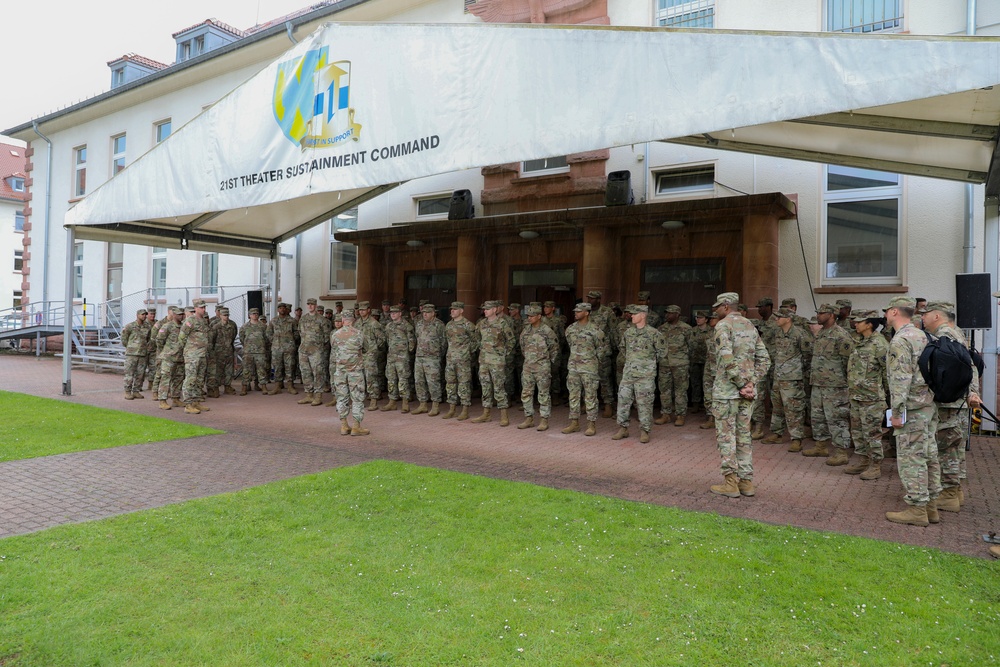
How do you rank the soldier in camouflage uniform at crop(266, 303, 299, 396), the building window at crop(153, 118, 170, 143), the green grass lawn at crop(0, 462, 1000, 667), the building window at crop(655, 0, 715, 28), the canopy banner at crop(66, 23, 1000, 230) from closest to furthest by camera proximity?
the green grass lawn at crop(0, 462, 1000, 667), the canopy banner at crop(66, 23, 1000, 230), the building window at crop(655, 0, 715, 28), the soldier in camouflage uniform at crop(266, 303, 299, 396), the building window at crop(153, 118, 170, 143)

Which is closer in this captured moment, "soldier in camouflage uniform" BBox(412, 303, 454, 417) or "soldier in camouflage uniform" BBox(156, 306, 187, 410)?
"soldier in camouflage uniform" BBox(412, 303, 454, 417)

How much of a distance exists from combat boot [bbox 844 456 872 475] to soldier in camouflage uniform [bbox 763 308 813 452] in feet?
3.40

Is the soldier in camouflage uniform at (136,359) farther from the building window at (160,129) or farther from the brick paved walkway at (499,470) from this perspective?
the building window at (160,129)

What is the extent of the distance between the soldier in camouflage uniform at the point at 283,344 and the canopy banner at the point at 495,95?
394cm

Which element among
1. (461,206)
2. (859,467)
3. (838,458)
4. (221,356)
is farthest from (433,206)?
(859,467)

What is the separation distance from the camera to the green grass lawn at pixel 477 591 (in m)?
3.32


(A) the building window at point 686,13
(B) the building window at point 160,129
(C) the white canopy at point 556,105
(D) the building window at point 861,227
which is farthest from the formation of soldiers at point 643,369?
(B) the building window at point 160,129

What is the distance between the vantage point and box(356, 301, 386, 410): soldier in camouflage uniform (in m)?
12.6

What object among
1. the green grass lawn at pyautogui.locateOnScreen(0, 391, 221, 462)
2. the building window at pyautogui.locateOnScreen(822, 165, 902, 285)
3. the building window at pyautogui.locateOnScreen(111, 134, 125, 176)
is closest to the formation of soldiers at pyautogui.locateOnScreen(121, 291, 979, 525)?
the green grass lawn at pyautogui.locateOnScreen(0, 391, 221, 462)

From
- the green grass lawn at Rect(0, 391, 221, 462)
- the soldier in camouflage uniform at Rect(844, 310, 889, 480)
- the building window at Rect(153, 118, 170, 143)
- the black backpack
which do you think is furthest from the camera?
the building window at Rect(153, 118, 170, 143)

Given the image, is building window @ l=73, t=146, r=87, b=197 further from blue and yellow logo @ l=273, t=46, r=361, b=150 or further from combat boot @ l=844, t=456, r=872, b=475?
combat boot @ l=844, t=456, r=872, b=475

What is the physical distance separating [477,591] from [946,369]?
4.31m

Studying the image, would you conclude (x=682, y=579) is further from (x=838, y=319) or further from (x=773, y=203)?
(x=773, y=203)

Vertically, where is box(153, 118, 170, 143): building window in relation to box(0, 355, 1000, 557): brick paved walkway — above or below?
above
